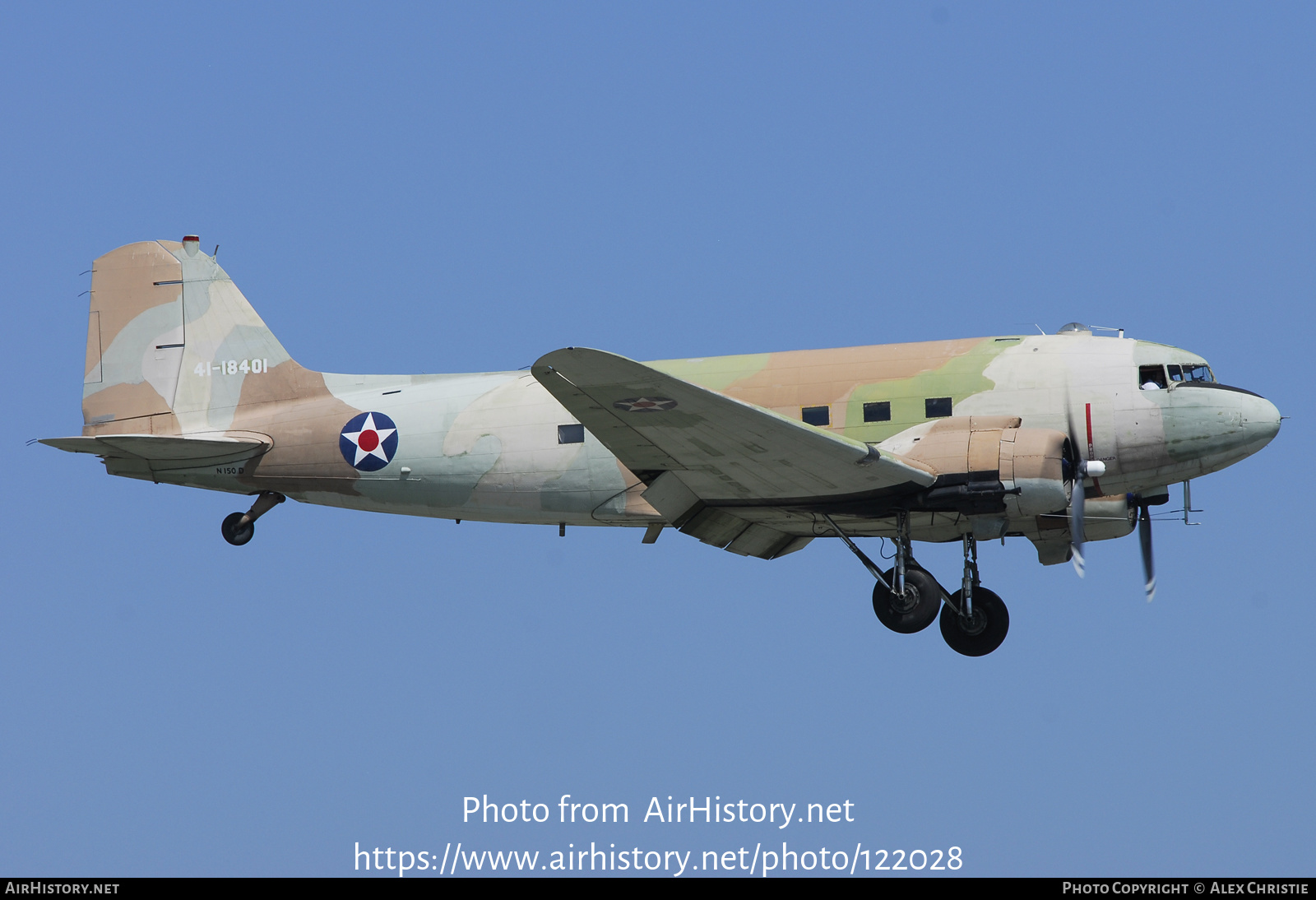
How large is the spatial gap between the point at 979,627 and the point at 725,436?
4.72m

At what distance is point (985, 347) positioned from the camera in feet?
68.6

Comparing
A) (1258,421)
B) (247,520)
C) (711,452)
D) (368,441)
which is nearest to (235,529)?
(247,520)

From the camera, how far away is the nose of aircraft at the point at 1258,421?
1977cm

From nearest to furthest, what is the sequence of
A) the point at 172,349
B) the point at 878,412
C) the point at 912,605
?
the point at 912,605, the point at 878,412, the point at 172,349

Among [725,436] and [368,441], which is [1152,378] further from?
[368,441]

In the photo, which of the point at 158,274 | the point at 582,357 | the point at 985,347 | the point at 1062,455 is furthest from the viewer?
the point at 158,274

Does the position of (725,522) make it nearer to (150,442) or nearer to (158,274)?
(150,442)

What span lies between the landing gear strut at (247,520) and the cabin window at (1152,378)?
12228 millimetres

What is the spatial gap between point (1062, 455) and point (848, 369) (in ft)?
10.3

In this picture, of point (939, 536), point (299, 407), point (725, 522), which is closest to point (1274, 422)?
point (939, 536)

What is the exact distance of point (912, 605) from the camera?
1950 centimetres

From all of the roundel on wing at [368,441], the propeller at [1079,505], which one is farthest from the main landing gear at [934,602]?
the roundel on wing at [368,441]

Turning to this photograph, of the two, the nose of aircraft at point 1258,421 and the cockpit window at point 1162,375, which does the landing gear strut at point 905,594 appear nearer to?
the cockpit window at point 1162,375

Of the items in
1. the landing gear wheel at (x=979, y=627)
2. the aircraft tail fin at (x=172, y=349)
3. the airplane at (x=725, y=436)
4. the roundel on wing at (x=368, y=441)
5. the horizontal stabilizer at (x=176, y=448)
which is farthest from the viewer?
the aircraft tail fin at (x=172, y=349)
